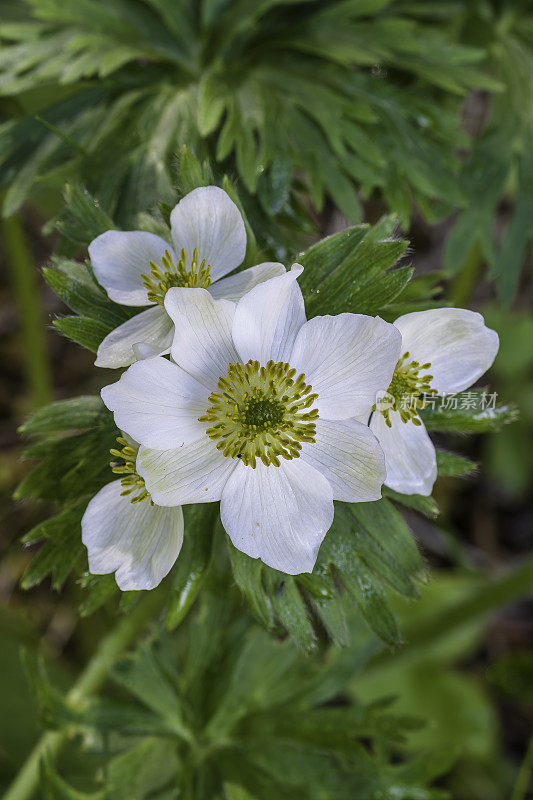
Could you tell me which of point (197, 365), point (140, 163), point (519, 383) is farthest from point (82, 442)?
point (519, 383)

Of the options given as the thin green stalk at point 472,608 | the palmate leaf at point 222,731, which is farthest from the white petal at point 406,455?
the thin green stalk at point 472,608

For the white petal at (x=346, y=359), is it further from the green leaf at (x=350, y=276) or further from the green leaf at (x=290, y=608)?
the green leaf at (x=290, y=608)

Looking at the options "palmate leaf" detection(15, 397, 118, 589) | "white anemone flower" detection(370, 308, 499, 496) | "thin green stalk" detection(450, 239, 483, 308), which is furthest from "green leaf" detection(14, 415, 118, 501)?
"thin green stalk" detection(450, 239, 483, 308)

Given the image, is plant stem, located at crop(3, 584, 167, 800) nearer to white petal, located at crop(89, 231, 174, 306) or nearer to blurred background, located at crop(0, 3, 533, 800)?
blurred background, located at crop(0, 3, 533, 800)

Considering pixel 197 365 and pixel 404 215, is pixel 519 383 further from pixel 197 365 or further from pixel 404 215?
pixel 197 365

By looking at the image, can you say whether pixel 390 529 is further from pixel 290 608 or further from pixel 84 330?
pixel 84 330

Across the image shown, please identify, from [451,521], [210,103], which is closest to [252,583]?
[210,103]
